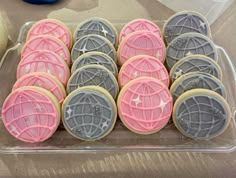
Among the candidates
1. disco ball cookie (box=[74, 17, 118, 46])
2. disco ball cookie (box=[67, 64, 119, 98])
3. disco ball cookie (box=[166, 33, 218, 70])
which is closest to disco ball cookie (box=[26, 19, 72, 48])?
disco ball cookie (box=[74, 17, 118, 46])

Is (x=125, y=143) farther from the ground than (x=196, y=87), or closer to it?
closer to it

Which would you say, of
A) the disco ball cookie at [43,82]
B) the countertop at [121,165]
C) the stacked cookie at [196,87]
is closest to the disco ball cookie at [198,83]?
the stacked cookie at [196,87]

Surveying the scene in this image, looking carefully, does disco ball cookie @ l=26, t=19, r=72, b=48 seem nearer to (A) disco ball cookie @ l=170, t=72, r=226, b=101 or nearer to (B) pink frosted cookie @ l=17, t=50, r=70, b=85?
(B) pink frosted cookie @ l=17, t=50, r=70, b=85

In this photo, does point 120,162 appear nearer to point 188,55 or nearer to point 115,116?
point 115,116

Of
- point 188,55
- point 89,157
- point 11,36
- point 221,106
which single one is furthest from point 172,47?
point 11,36

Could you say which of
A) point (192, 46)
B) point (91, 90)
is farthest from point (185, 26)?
point (91, 90)

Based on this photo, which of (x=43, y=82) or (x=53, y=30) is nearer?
(x=43, y=82)

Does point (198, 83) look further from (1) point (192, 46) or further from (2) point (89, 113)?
(2) point (89, 113)
